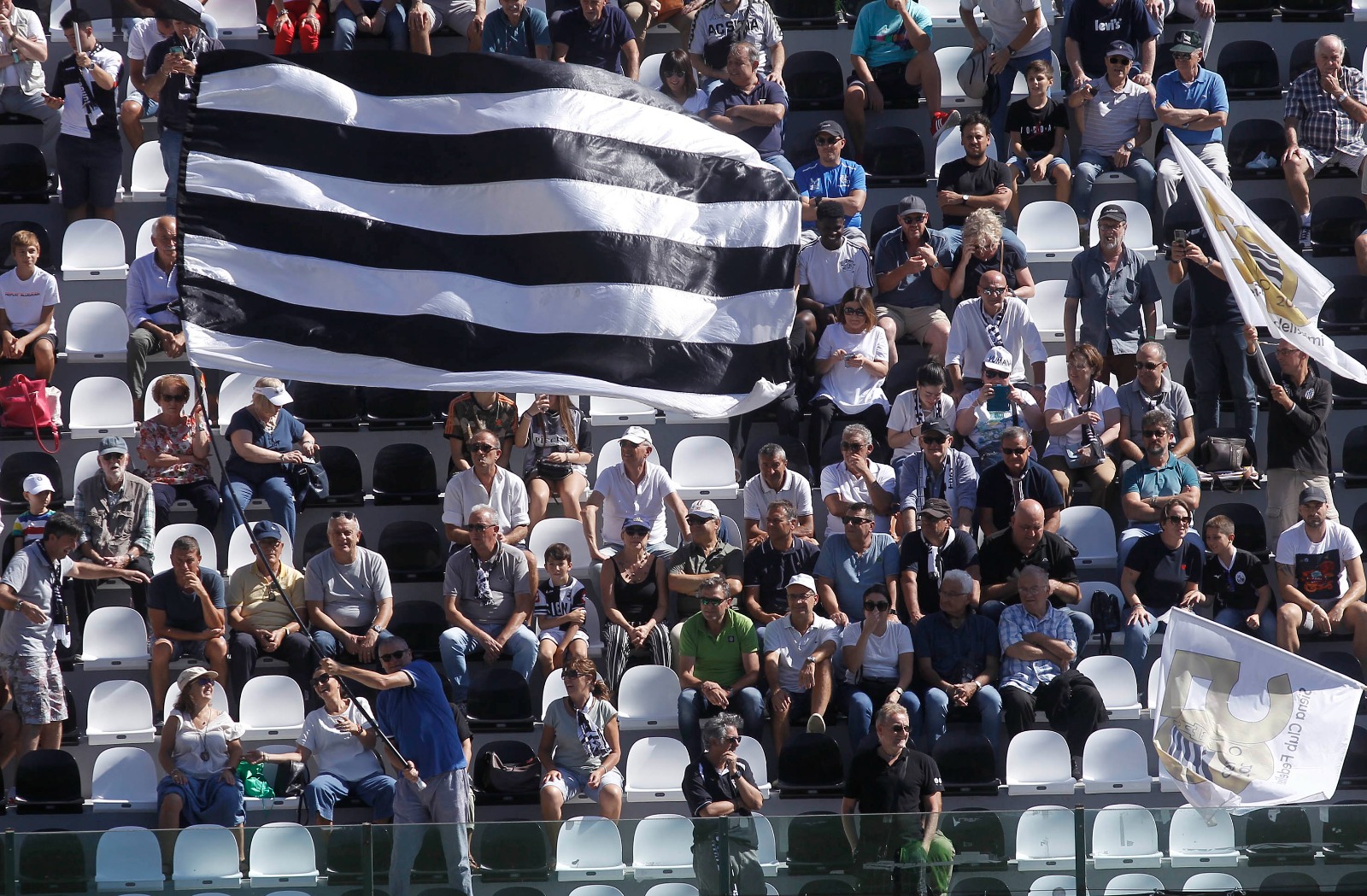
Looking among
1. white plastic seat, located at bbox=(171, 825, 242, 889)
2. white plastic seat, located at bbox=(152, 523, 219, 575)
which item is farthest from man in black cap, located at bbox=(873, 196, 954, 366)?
white plastic seat, located at bbox=(171, 825, 242, 889)

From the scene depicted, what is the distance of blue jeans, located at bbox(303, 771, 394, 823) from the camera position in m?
11.1

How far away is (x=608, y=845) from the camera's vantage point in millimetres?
9414

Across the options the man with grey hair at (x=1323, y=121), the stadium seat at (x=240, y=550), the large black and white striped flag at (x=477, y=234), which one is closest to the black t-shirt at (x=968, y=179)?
the man with grey hair at (x=1323, y=121)

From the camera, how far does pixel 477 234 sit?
7.23 metres

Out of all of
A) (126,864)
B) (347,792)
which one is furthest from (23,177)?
(126,864)

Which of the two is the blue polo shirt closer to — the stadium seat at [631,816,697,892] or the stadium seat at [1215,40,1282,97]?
the stadium seat at [1215,40,1282,97]

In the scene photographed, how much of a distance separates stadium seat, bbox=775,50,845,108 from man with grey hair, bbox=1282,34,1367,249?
374 centimetres

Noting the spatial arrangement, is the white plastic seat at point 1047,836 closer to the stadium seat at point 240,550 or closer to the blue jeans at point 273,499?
the stadium seat at point 240,550

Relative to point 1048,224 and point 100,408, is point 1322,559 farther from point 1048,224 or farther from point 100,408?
point 100,408

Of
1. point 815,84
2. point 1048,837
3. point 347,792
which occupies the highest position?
point 815,84

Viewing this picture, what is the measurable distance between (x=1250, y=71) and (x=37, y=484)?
1074 centimetres

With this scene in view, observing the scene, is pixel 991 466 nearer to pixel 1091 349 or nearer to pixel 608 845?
pixel 1091 349

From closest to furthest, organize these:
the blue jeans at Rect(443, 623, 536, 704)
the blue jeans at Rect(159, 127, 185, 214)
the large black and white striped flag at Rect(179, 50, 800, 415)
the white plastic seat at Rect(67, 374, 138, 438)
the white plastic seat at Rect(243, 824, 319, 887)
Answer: the large black and white striped flag at Rect(179, 50, 800, 415) → the white plastic seat at Rect(243, 824, 319, 887) → the blue jeans at Rect(443, 623, 536, 704) → the white plastic seat at Rect(67, 374, 138, 438) → the blue jeans at Rect(159, 127, 185, 214)

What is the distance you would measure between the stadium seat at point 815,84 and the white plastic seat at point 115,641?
721cm
